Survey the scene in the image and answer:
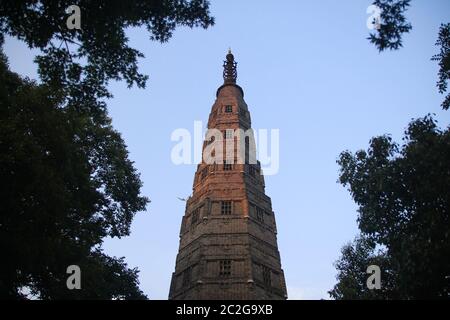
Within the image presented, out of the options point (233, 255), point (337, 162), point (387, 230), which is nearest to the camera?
point (387, 230)

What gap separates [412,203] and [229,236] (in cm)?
1428

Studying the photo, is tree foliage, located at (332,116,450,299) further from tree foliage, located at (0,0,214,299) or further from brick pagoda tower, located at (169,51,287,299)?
brick pagoda tower, located at (169,51,287,299)

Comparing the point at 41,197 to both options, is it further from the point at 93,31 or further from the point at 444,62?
the point at 444,62

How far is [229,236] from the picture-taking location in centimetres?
2689

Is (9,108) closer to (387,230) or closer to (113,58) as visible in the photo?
(113,58)

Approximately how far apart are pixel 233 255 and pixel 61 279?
11363 mm

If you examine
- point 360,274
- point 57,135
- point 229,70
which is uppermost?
point 229,70

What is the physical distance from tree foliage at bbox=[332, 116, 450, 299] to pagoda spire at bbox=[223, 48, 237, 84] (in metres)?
28.4

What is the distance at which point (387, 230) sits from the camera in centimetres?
1498

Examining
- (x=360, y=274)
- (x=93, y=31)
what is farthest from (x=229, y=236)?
(x=93, y=31)

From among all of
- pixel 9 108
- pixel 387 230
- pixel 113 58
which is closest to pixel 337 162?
pixel 387 230

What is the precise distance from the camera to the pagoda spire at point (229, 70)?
43.2 m

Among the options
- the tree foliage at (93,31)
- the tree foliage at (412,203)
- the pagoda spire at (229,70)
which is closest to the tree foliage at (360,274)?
the tree foliage at (412,203)

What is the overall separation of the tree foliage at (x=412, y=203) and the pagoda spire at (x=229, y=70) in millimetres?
28397
